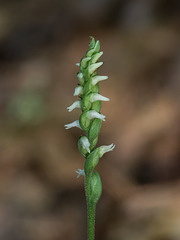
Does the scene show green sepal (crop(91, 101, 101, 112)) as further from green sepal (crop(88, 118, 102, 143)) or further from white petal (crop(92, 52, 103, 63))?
white petal (crop(92, 52, 103, 63))

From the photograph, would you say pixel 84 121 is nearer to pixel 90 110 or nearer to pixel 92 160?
pixel 90 110

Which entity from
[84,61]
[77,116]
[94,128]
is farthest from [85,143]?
[77,116]

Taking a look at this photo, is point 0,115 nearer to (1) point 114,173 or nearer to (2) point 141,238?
(1) point 114,173

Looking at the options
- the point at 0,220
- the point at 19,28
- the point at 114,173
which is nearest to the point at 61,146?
the point at 114,173

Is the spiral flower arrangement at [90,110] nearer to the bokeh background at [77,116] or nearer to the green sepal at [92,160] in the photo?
the green sepal at [92,160]

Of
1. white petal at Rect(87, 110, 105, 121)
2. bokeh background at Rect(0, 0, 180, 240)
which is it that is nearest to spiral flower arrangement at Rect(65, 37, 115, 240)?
white petal at Rect(87, 110, 105, 121)

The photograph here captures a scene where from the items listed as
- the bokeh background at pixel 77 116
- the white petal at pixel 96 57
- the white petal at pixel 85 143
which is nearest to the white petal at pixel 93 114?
the white petal at pixel 85 143
